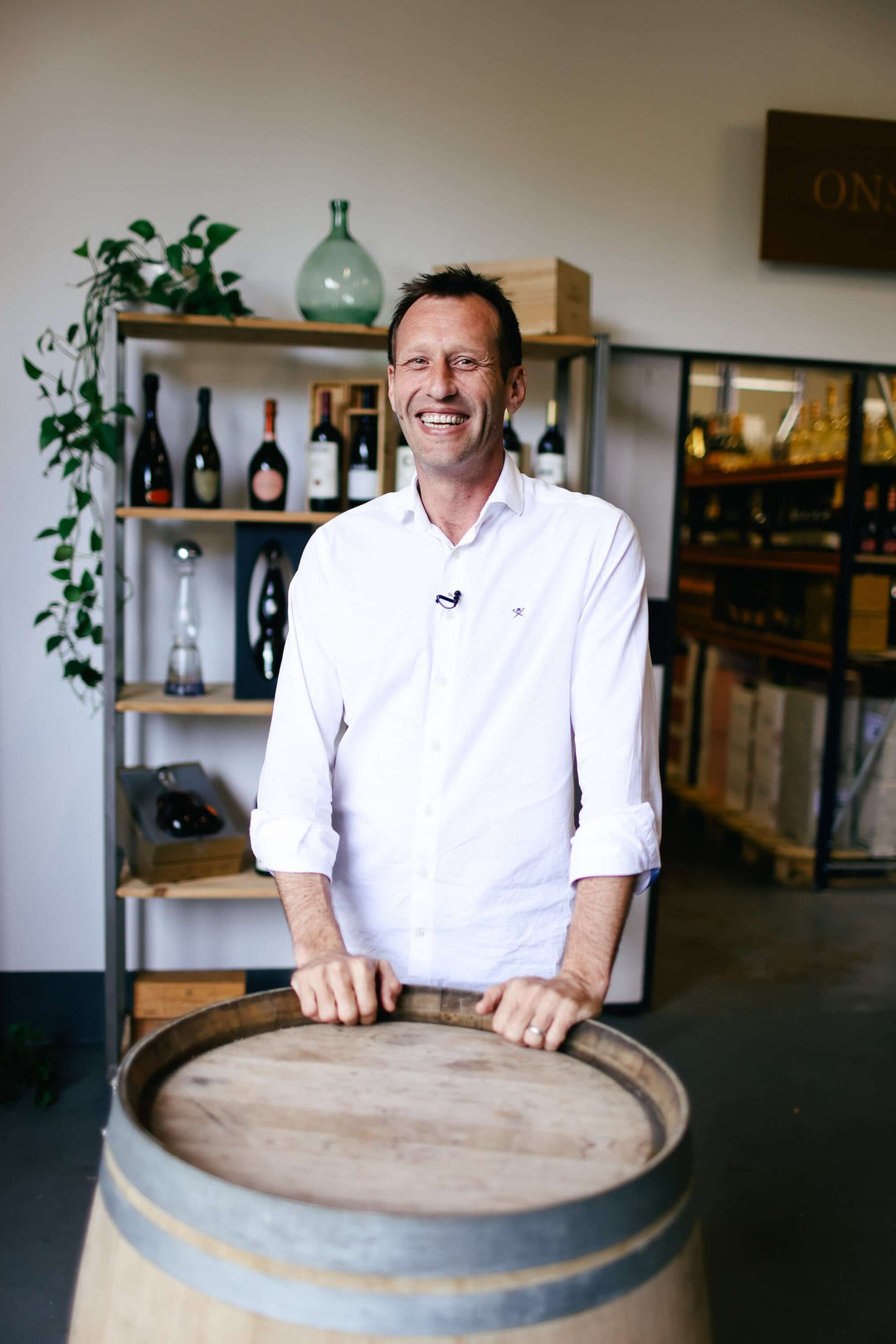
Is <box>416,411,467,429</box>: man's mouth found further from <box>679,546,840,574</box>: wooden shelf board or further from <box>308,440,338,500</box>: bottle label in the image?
<box>679,546,840,574</box>: wooden shelf board

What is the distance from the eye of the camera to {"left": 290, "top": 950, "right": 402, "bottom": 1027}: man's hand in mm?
1229

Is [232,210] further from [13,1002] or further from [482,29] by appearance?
[13,1002]

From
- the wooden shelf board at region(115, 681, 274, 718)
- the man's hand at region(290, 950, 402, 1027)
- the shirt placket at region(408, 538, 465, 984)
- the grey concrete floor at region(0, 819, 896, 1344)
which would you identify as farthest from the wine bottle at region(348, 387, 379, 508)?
the man's hand at region(290, 950, 402, 1027)

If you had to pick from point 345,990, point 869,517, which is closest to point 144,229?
point 345,990

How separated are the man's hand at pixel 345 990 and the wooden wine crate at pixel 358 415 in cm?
196

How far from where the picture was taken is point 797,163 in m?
3.44

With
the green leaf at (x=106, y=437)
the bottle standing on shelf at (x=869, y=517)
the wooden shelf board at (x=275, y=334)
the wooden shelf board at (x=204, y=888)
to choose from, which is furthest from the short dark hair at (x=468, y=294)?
the bottle standing on shelf at (x=869, y=517)

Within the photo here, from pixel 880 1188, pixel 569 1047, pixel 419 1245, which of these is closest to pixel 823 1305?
pixel 880 1188

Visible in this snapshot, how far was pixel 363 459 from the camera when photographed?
314 centimetres

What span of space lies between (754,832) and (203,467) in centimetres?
330

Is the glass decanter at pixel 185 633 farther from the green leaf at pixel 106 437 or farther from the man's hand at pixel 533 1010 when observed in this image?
the man's hand at pixel 533 1010

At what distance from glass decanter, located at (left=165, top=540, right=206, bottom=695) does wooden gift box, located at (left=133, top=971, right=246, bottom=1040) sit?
0.84 metres

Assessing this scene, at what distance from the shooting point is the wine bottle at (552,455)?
3.14m

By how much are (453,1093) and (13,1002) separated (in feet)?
8.76
